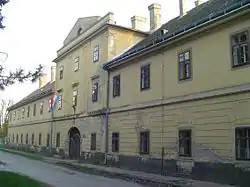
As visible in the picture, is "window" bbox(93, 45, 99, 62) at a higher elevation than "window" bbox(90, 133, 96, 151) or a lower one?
higher

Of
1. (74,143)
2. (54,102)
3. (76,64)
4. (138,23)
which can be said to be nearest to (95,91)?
(76,64)

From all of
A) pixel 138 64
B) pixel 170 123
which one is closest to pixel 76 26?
pixel 138 64

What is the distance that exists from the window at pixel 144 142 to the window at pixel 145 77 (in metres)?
2.55

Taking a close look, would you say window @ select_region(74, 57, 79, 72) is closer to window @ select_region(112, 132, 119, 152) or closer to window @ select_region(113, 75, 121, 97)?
window @ select_region(113, 75, 121, 97)

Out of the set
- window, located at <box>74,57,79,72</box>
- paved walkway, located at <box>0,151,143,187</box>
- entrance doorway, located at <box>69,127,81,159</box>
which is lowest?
paved walkway, located at <box>0,151,143,187</box>

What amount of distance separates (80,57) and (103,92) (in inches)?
257

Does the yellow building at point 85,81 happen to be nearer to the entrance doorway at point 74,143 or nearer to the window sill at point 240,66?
the entrance doorway at point 74,143

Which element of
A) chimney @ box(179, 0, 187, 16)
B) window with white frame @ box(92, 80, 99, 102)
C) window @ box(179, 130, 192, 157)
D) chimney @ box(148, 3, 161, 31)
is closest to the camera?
window @ box(179, 130, 192, 157)

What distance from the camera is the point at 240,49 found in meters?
15.3

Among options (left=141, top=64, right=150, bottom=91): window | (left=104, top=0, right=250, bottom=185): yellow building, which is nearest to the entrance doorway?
(left=104, top=0, right=250, bottom=185): yellow building

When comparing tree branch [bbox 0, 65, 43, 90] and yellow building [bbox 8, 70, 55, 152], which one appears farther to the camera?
yellow building [bbox 8, 70, 55, 152]

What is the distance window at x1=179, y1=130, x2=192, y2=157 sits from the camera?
57.9 feet

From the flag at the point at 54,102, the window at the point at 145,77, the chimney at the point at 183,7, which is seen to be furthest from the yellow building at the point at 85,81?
the window at the point at 145,77

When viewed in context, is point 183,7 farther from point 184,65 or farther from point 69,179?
point 69,179
